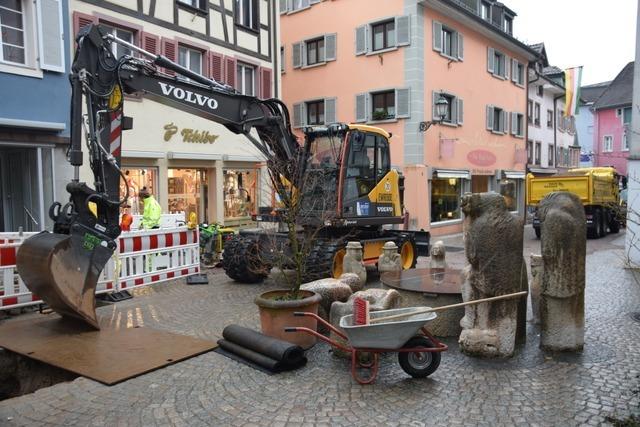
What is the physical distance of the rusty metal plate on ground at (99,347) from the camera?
5086 mm

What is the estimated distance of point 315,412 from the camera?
4.14 m

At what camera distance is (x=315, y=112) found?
2253cm

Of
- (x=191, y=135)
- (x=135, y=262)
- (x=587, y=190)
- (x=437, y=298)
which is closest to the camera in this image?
(x=437, y=298)

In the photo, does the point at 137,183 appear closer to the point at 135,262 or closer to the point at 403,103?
the point at 135,262

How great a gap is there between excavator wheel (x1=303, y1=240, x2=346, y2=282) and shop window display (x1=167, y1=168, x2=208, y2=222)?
7.17 meters

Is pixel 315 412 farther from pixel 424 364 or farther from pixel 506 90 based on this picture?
pixel 506 90

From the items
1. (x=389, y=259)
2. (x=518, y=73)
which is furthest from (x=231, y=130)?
(x=518, y=73)

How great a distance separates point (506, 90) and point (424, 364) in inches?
926

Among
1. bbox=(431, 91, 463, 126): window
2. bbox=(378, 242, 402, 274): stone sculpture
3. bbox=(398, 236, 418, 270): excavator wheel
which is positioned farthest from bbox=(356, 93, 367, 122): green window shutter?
bbox=(378, 242, 402, 274): stone sculpture

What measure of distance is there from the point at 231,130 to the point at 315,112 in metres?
13.9

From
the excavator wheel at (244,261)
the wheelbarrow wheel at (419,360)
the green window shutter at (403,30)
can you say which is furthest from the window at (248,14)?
the wheelbarrow wheel at (419,360)

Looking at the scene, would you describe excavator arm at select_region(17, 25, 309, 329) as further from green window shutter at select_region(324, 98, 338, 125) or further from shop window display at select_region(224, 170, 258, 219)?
green window shutter at select_region(324, 98, 338, 125)

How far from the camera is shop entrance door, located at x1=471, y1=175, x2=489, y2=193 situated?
79.3ft

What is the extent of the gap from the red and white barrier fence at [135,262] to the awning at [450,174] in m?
11.9
